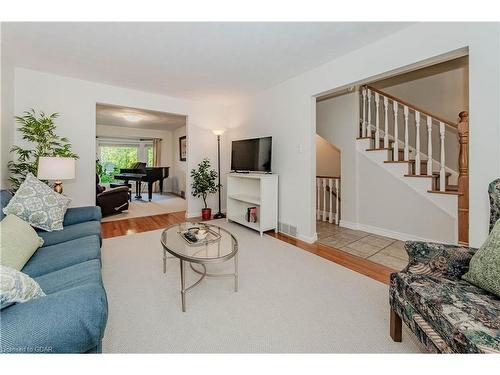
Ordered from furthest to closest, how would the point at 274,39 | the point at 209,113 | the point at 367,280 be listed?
the point at 209,113, the point at 274,39, the point at 367,280

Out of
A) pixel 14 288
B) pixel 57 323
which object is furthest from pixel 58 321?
pixel 14 288

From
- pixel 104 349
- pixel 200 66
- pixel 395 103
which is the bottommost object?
pixel 104 349

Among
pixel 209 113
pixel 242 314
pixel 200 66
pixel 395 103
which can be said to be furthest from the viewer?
pixel 209 113

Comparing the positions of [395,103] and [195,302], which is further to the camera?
[395,103]

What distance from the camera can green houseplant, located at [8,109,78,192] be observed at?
9.78 ft

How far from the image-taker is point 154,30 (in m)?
2.20

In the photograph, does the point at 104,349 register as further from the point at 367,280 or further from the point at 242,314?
the point at 367,280

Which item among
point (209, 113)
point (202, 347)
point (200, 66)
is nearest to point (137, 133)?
point (209, 113)

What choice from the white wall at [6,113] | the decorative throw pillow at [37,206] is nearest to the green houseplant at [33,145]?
the white wall at [6,113]

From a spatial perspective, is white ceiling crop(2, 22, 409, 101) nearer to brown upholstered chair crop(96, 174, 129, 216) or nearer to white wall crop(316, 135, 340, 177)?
brown upholstered chair crop(96, 174, 129, 216)

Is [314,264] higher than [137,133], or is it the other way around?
[137,133]

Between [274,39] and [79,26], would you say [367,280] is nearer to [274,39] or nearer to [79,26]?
[274,39]

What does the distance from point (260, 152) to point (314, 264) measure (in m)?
1.94

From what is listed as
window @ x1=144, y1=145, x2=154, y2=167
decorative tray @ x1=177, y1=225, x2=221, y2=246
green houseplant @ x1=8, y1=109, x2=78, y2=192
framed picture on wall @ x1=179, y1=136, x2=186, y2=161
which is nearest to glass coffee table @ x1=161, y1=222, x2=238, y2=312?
decorative tray @ x1=177, y1=225, x2=221, y2=246
